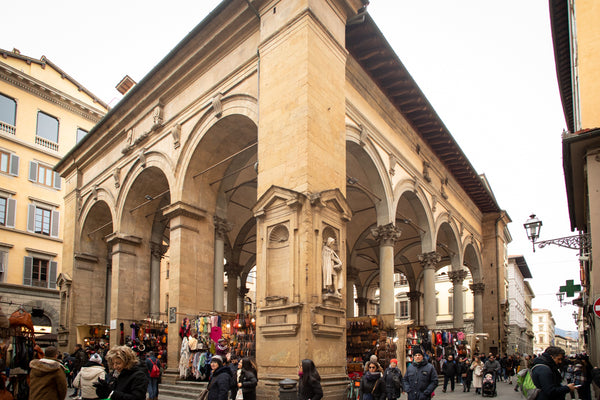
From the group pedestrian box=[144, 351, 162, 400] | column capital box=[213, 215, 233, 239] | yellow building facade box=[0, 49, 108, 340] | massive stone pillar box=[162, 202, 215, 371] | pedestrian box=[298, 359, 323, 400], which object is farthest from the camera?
yellow building facade box=[0, 49, 108, 340]

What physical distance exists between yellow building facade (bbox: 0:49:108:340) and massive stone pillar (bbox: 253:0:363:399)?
778 inches

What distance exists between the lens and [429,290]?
18.2 m

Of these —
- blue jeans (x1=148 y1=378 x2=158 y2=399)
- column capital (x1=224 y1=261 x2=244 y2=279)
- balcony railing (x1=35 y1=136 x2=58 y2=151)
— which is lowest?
blue jeans (x1=148 y1=378 x2=158 y2=399)

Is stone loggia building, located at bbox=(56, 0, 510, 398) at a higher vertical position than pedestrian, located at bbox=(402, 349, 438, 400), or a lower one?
higher

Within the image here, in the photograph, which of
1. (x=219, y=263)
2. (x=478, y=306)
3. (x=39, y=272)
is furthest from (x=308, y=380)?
(x=39, y=272)

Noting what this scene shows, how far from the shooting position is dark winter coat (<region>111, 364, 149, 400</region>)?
4.78m

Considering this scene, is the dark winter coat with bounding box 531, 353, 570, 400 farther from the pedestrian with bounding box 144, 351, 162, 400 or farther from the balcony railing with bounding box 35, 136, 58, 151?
the balcony railing with bounding box 35, 136, 58, 151

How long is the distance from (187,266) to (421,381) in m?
8.87

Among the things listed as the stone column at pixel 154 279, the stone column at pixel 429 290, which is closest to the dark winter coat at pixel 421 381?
the stone column at pixel 429 290

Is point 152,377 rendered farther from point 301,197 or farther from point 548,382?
point 548,382

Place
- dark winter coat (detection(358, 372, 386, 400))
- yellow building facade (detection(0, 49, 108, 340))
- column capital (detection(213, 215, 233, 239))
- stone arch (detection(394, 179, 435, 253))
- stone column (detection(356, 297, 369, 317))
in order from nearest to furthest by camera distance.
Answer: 1. dark winter coat (detection(358, 372, 386, 400))
2. column capital (detection(213, 215, 233, 239))
3. stone arch (detection(394, 179, 435, 253))
4. yellow building facade (detection(0, 49, 108, 340))
5. stone column (detection(356, 297, 369, 317))

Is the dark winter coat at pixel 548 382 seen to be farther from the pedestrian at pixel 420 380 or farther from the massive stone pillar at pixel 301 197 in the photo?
the massive stone pillar at pixel 301 197

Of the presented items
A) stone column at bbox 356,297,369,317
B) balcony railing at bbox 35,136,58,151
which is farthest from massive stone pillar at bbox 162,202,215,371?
stone column at bbox 356,297,369,317

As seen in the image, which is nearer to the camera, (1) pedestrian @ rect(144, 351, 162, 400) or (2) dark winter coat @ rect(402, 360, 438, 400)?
(2) dark winter coat @ rect(402, 360, 438, 400)
